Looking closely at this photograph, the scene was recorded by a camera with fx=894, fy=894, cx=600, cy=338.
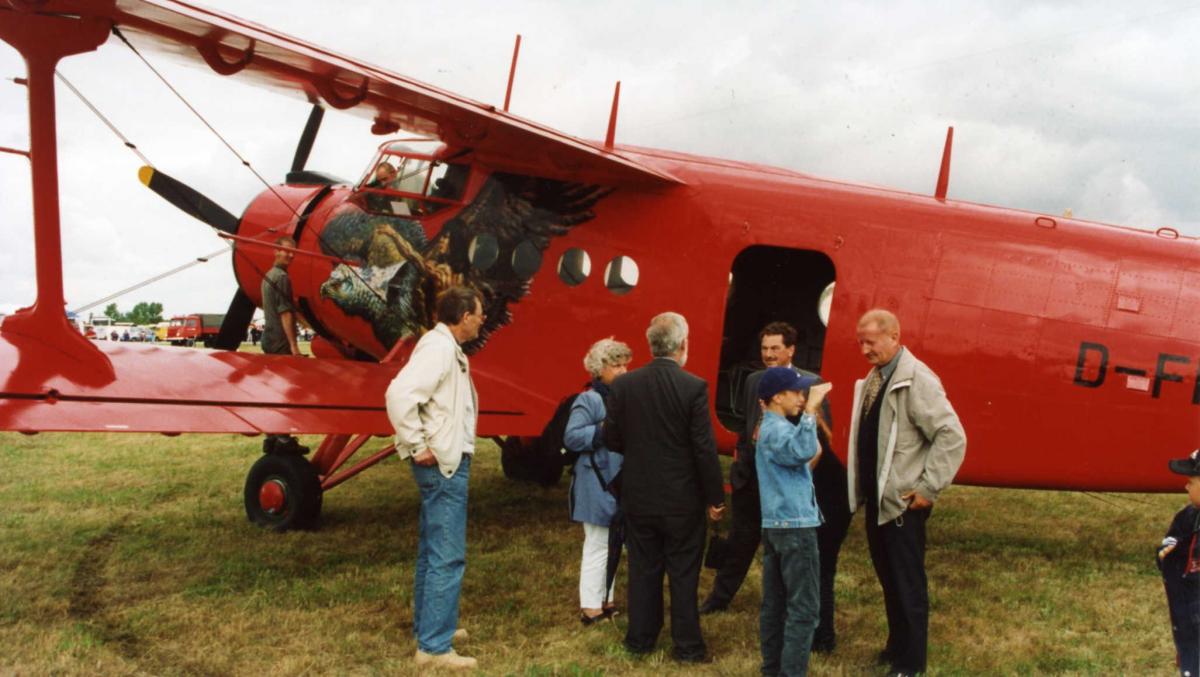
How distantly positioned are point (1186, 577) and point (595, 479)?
2.94 metres

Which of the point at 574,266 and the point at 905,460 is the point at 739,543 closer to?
the point at 905,460

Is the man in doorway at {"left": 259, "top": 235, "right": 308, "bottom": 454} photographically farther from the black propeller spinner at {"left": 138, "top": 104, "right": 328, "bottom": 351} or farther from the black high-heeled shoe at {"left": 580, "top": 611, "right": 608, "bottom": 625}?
the black high-heeled shoe at {"left": 580, "top": 611, "right": 608, "bottom": 625}

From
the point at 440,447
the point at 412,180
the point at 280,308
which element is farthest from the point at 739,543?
the point at 280,308

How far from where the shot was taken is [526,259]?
23.8 ft

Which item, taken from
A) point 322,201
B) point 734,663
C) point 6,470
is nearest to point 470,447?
point 734,663

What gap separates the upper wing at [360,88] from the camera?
17.3ft

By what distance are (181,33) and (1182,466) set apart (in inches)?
237

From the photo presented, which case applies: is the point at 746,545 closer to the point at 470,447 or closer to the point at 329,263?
the point at 470,447

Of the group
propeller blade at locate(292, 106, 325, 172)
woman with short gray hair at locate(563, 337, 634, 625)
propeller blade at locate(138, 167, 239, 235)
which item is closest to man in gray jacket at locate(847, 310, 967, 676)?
woman with short gray hair at locate(563, 337, 634, 625)

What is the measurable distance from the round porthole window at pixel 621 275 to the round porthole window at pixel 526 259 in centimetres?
60

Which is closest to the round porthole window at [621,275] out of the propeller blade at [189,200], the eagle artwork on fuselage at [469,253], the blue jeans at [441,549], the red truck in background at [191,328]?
the eagle artwork on fuselage at [469,253]

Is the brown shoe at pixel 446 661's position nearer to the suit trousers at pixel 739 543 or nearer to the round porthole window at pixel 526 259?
the suit trousers at pixel 739 543

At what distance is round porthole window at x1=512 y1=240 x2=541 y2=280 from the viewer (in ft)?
23.8

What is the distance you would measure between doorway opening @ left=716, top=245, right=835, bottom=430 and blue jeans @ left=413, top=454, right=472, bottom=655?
4541mm
